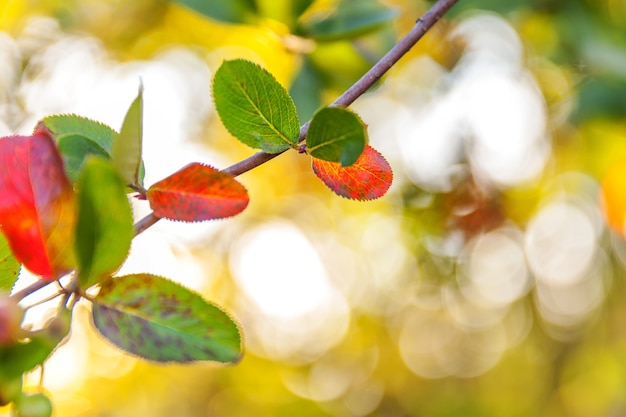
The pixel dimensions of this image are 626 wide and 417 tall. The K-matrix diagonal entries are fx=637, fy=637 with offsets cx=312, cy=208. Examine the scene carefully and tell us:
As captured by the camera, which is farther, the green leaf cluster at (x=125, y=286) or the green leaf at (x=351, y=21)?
the green leaf at (x=351, y=21)

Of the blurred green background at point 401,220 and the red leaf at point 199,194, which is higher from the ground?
the red leaf at point 199,194

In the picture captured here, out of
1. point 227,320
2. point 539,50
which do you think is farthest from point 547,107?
point 227,320

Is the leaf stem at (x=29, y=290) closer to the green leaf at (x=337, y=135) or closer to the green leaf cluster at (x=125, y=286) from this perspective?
the green leaf cluster at (x=125, y=286)

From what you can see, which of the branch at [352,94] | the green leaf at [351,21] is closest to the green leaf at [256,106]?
the branch at [352,94]

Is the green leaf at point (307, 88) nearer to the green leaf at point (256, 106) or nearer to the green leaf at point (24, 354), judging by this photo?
the green leaf at point (256, 106)

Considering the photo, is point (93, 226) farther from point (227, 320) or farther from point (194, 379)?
point (194, 379)

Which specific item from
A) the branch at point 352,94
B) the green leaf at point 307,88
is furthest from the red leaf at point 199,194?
the green leaf at point 307,88

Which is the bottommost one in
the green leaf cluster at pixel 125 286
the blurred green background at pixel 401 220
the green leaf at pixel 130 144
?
the blurred green background at pixel 401 220
